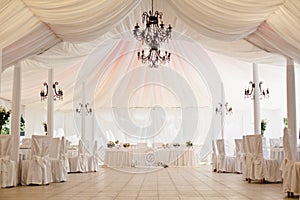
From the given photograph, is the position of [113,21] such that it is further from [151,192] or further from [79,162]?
[79,162]

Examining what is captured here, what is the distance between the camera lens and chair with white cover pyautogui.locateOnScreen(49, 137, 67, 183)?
8945mm

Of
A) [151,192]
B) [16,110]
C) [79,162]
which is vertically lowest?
[151,192]

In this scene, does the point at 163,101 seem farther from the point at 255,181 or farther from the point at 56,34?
the point at 56,34

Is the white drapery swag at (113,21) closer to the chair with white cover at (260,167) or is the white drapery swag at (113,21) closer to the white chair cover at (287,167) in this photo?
the white chair cover at (287,167)

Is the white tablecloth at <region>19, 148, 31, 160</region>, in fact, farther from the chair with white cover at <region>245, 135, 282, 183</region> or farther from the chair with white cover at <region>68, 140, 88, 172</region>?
the chair with white cover at <region>245, 135, 282, 183</region>

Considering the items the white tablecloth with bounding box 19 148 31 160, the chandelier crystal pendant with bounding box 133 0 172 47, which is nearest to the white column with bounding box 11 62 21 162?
the white tablecloth with bounding box 19 148 31 160

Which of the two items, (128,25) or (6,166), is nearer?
(6,166)

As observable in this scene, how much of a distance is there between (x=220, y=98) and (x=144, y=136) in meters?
4.12

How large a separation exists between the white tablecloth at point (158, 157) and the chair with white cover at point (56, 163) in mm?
4917

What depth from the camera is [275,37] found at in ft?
23.8

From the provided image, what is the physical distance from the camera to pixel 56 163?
9.00 metres

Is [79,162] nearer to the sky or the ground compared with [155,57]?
nearer to the ground

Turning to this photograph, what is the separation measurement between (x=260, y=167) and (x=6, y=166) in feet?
16.5

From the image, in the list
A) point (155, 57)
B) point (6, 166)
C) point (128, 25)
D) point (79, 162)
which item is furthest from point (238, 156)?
point (6, 166)
